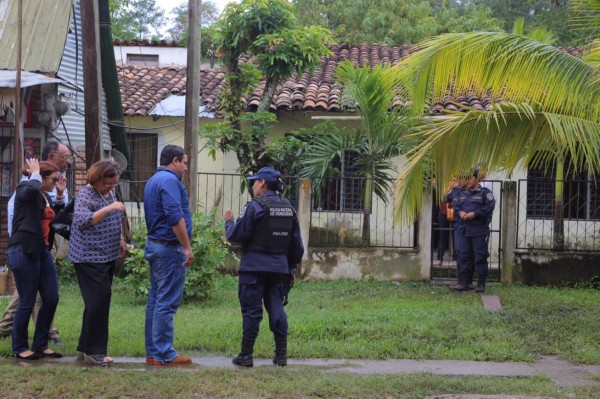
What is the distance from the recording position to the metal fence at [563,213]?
44.6ft

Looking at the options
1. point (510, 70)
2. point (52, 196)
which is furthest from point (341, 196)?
point (52, 196)

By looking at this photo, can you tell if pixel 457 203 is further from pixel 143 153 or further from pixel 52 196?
pixel 143 153

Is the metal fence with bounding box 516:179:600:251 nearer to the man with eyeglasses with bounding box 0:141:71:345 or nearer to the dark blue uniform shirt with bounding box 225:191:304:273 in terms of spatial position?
the dark blue uniform shirt with bounding box 225:191:304:273

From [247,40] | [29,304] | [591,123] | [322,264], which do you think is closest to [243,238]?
[29,304]

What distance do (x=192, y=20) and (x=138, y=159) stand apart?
26.0 feet

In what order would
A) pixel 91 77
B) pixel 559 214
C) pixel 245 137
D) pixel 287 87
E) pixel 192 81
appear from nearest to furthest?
pixel 91 77, pixel 192 81, pixel 559 214, pixel 245 137, pixel 287 87

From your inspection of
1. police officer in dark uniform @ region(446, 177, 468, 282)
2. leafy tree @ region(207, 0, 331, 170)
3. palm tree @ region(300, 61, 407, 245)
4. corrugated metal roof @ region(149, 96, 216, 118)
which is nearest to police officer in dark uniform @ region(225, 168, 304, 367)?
police officer in dark uniform @ region(446, 177, 468, 282)

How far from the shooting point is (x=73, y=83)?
13.5m

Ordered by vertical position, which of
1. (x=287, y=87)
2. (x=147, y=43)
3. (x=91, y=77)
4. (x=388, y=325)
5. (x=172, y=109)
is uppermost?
(x=147, y=43)

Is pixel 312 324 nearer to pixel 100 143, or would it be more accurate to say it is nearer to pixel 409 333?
pixel 409 333

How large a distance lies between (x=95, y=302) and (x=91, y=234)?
22.9 inches

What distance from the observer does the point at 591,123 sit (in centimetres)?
857

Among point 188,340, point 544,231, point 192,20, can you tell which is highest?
point 192,20

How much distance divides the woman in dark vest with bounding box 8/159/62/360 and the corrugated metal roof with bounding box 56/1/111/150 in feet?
20.5
